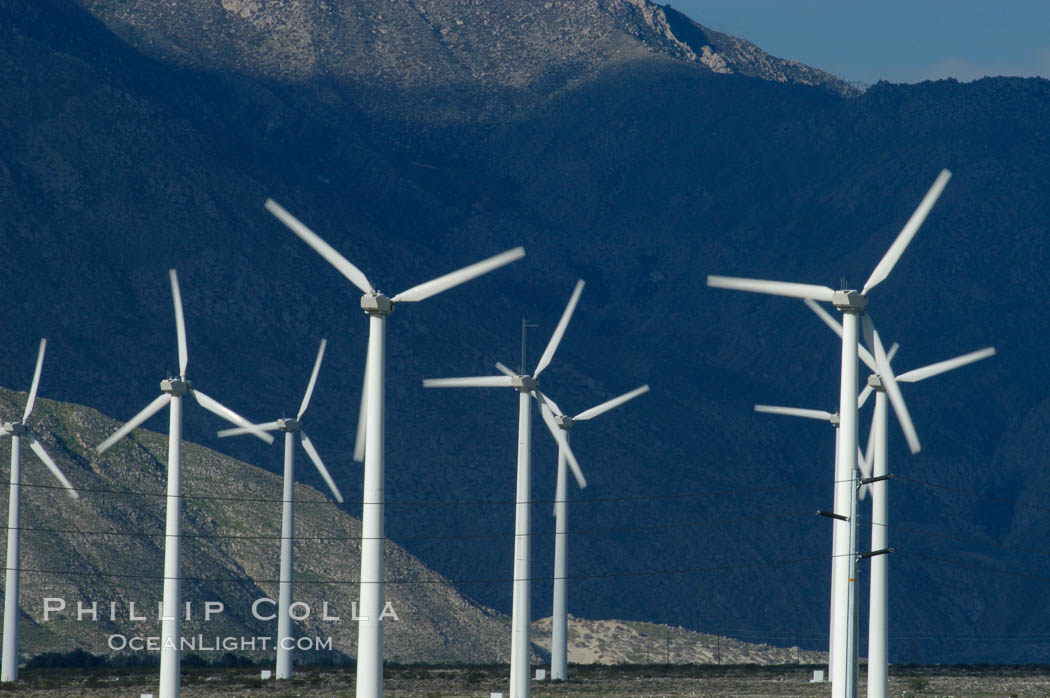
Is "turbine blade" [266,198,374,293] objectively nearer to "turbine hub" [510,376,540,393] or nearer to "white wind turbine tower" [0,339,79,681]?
"turbine hub" [510,376,540,393]

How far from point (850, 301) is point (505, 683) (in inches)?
2020

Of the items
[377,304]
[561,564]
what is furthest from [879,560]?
[561,564]

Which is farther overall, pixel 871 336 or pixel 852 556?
pixel 871 336

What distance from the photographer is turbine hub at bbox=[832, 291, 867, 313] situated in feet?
176

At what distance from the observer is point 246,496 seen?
168 meters

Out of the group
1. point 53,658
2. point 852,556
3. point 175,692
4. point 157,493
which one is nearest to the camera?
point 852,556

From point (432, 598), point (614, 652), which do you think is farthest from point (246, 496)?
point (614, 652)

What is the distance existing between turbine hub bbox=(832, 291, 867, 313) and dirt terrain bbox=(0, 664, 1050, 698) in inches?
1437

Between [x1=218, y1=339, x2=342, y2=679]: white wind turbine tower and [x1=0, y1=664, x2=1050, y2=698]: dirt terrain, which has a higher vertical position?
[x1=218, y1=339, x2=342, y2=679]: white wind turbine tower

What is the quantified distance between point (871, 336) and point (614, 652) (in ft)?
385

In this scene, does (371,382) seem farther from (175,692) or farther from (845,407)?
(175,692)

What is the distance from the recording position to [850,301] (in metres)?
53.9

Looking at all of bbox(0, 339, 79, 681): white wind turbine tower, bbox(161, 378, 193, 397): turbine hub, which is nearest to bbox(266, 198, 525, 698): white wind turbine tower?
bbox(161, 378, 193, 397): turbine hub

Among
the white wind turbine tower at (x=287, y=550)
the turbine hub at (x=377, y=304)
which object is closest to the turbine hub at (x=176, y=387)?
the white wind turbine tower at (x=287, y=550)
